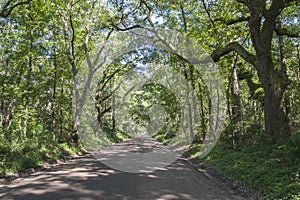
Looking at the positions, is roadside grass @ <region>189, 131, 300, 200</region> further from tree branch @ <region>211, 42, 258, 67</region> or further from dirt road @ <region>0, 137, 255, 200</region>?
tree branch @ <region>211, 42, 258, 67</region>

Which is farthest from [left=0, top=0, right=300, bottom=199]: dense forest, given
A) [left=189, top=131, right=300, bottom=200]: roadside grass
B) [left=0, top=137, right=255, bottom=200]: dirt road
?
[left=0, top=137, right=255, bottom=200]: dirt road

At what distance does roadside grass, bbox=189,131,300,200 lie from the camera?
6466 mm

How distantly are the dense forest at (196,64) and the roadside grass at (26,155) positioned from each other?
45 mm

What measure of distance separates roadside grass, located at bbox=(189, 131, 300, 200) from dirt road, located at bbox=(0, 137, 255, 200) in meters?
0.63

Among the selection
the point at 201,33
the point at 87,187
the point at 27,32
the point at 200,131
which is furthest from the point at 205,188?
the point at 27,32

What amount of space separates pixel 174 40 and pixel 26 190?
55.5 ft

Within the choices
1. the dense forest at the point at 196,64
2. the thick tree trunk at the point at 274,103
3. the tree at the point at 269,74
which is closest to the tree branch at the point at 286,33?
the dense forest at the point at 196,64

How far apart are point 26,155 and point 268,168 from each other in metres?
9.44

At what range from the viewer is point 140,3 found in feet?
51.2

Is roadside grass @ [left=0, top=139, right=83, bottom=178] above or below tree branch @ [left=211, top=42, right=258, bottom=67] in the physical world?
below

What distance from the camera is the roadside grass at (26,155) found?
32.5ft

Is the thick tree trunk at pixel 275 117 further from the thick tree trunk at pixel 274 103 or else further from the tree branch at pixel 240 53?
the tree branch at pixel 240 53

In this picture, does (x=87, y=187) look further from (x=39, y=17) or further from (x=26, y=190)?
(x=39, y=17)

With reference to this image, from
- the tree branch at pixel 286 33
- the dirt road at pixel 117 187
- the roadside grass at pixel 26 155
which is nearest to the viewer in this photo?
the dirt road at pixel 117 187
